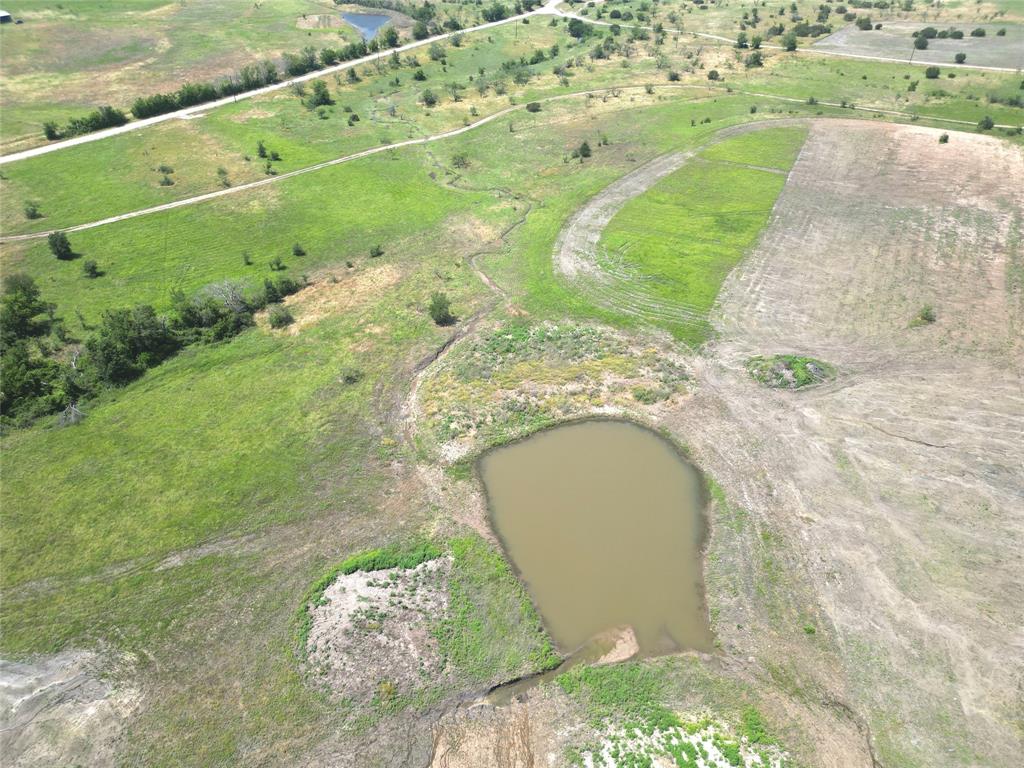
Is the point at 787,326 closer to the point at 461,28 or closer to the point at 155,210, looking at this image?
the point at 155,210

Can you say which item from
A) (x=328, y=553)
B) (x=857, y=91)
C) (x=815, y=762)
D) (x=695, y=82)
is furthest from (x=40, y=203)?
(x=857, y=91)

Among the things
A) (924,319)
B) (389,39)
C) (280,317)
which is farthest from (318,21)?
(924,319)

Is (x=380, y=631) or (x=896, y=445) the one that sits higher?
(x=380, y=631)

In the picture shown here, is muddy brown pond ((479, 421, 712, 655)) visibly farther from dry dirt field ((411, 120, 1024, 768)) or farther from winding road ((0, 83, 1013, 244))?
winding road ((0, 83, 1013, 244))

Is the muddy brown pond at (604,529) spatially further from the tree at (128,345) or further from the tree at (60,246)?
the tree at (60,246)

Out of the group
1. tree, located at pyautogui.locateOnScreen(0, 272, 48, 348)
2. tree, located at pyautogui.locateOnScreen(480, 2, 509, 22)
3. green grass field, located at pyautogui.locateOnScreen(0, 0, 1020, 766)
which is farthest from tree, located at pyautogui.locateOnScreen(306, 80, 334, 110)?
tree, located at pyautogui.locateOnScreen(480, 2, 509, 22)

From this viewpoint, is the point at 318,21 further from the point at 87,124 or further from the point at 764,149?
the point at 764,149
